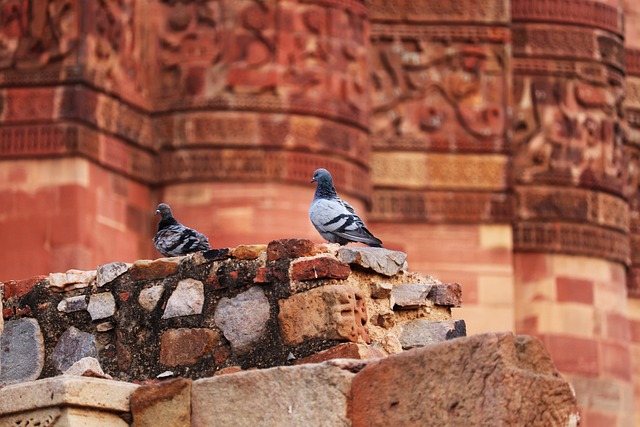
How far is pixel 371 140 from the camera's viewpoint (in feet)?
61.2

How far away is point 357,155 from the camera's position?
17.5m

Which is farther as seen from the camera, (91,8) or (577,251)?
(577,251)

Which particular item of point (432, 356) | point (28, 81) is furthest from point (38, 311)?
point (28, 81)

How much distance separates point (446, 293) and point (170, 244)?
179cm

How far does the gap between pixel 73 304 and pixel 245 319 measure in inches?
37.2

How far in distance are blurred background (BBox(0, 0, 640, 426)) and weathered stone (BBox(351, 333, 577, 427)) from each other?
9.06 meters

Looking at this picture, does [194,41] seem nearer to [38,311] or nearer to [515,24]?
[515,24]

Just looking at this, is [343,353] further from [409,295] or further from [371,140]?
[371,140]

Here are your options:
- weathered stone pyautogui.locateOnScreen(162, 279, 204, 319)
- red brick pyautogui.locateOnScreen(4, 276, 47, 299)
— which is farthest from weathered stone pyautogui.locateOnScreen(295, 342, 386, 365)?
red brick pyautogui.locateOnScreen(4, 276, 47, 299)

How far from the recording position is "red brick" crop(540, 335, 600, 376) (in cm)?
1888

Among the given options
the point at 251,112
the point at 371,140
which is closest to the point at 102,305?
the point at 251,112

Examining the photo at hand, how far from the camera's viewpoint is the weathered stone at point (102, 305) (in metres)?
8.48

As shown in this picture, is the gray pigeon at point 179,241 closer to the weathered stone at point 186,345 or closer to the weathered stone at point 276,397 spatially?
the weathered stone at point 186,345

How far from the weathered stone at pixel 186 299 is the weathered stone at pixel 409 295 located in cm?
79
